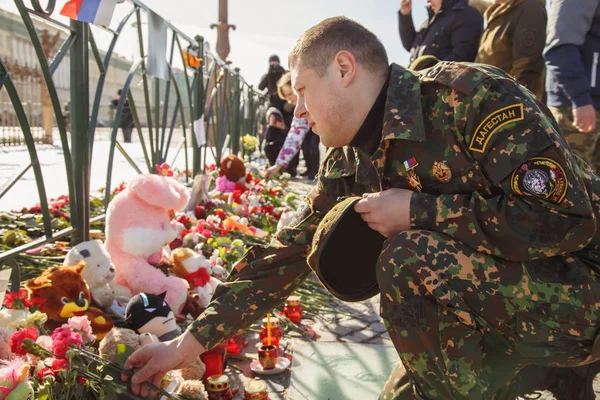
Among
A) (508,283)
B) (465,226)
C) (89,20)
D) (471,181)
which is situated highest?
(89,20)

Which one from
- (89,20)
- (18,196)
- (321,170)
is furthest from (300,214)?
(18,196)

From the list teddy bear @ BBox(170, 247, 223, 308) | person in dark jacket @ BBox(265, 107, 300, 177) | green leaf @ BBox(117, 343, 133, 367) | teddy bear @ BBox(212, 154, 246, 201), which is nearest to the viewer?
green leaf @ BBox(117, 343, 133, 367)

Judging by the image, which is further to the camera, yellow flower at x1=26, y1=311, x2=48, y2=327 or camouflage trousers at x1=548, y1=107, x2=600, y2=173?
camouflage trousers at x1=548, y1=107, x2=600, y2=173

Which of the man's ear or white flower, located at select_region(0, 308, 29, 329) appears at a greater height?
the man's ear

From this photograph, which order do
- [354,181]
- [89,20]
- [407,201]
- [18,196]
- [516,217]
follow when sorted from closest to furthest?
1. [516,217]
2. [407,201]
3. [354,181]
4. [89,20]
5. [18,196]

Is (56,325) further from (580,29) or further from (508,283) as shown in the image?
(580,29)

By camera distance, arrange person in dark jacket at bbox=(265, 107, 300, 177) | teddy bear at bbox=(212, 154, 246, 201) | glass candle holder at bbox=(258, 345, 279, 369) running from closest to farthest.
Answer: glass candle holder at bbox=(258, 345, 279, 369) → teddy bear at bbox=(212, 154, 246, 201) → person in dark jacket at bbox=(265, 107, 300, 177)

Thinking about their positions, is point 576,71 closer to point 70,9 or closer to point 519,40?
point 519,40

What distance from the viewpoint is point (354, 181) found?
187cm

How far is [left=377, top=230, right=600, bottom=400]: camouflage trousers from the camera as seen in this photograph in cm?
147

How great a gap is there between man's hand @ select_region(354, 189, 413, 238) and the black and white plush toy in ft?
2.85

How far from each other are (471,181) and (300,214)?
556mm

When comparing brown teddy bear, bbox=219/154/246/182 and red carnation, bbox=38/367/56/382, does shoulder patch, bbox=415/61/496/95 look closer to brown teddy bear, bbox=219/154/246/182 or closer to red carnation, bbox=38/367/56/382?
red carnation, bbox=38/367/56/382

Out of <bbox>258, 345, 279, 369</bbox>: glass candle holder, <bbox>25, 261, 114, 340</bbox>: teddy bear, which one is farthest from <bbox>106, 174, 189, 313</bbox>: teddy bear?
<bbox>258, 345, 279, 369</bbox>: glass candle holder
